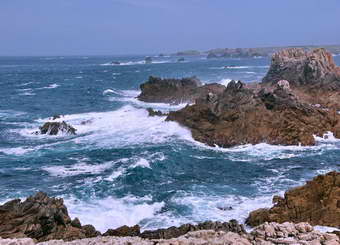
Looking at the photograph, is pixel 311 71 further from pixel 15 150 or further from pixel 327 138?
pixel 15 150

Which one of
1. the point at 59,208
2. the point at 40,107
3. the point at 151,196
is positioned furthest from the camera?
the point at 40,107

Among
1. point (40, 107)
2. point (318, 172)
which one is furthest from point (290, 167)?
point (40, 107)

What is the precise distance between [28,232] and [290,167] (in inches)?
850

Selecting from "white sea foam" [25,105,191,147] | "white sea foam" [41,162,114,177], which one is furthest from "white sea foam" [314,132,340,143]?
"white sea foam" [41,162,114,177]

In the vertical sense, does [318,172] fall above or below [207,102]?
below

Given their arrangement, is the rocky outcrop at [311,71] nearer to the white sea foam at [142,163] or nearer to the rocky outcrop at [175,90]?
the rocky outcrop at [175,90]

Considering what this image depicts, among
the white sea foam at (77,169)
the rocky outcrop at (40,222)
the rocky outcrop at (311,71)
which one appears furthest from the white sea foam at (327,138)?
the rocky outcrop at (40,222)

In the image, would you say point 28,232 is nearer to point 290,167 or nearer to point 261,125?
point 290,167

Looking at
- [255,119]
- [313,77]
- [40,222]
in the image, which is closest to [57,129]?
[255,119]

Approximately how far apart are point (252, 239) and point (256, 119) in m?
28.2

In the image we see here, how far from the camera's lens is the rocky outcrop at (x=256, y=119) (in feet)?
129

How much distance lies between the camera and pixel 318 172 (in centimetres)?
3130

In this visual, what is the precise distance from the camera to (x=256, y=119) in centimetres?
4059

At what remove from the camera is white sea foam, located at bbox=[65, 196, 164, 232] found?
74.8 feet
